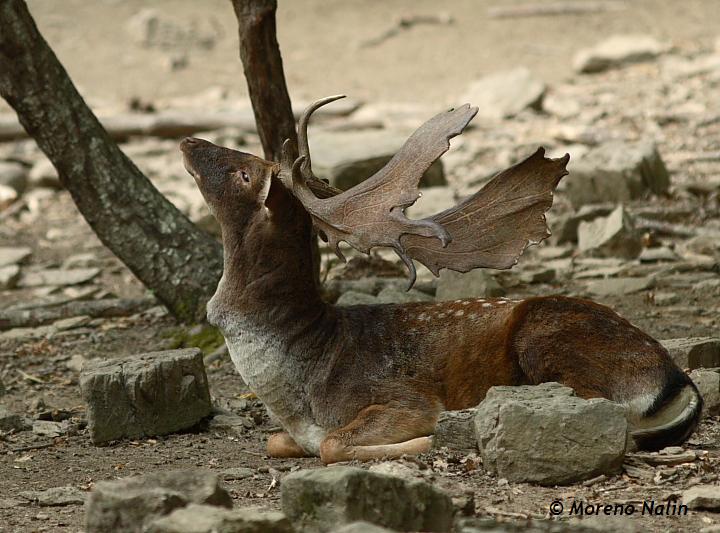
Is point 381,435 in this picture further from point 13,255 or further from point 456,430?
point 13,255

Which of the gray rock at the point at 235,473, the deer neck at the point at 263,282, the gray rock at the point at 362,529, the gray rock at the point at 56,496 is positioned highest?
the deer neck at the point at 263,282

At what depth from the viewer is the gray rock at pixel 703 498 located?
188 inches

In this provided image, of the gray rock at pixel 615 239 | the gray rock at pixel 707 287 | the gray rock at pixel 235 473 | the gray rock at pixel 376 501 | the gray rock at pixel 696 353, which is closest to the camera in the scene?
the gray rock at pixel 376 501

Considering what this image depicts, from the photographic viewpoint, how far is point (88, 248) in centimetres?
1273

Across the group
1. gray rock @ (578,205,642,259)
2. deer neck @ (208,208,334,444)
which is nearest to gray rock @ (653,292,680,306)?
gray rock @ (578,205,642,259)

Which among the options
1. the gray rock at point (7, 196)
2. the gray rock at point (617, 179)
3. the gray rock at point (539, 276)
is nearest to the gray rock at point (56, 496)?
the gray rock at point (539, 276)

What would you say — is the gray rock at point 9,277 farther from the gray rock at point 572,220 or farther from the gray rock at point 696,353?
the gray rock at point 696,353

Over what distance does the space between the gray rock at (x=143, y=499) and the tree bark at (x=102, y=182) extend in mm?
4374

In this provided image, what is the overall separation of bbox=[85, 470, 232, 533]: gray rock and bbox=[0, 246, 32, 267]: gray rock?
8.15m

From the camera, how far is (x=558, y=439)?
516cm

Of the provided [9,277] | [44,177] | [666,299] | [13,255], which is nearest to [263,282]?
[666,299]

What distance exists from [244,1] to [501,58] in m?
12.6

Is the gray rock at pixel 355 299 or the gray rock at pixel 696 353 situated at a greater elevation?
the gray rock at pixel 355 299

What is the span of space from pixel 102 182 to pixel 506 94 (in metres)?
9.78
